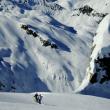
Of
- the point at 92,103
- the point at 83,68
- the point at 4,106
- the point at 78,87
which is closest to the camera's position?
the point at 4,106

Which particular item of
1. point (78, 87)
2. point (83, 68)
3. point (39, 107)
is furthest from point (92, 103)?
point (83, 68)

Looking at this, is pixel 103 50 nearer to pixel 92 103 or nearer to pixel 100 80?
pixel 100 80

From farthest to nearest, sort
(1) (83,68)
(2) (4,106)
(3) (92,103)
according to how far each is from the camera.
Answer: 1. (1) (83,68)
2. (3) (92,103)
3. (2) (4,106)

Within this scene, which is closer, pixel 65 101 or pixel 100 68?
pixel 65 101

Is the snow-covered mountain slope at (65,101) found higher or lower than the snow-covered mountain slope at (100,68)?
higher

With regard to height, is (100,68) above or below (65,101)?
below

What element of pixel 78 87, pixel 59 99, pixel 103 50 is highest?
pixel 59 99

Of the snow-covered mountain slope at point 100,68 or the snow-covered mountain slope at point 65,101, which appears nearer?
the snow-covered mountain slope at point 65,101

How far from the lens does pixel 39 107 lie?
52031 mm

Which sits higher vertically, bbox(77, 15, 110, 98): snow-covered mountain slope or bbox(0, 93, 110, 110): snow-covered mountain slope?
bbox(0, 93, 110, 110): snow-covered mountain slope

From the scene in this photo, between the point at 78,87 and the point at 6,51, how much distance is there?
38962 millimetres

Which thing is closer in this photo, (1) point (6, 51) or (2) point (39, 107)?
(2) point (39, 107)

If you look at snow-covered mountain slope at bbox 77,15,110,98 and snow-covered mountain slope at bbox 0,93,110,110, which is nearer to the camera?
snow-covered mountain slope at bbox 0,93,110,110

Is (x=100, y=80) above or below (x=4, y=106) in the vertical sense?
below
